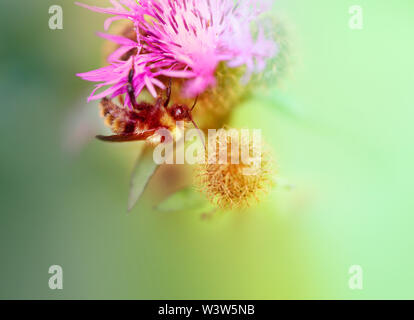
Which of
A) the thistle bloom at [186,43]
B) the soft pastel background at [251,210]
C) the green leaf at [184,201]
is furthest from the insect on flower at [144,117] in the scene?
the soft pastel background at [251,210]

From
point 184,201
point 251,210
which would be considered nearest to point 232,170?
point 184,201

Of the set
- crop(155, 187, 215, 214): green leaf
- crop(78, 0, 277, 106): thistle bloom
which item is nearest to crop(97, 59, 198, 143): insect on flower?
crop(78, 0, 277, 106): thistle bloom

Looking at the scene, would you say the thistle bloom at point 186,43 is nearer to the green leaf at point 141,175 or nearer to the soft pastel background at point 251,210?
the green leaf at point 141,175

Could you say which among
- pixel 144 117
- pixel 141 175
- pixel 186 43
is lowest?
pixel 141 175

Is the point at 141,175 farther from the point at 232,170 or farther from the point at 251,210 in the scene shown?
the point at 251,210

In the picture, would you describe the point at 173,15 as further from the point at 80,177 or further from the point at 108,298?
the point at 108,298

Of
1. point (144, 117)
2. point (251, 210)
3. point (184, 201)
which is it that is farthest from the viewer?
point (251, 210)
